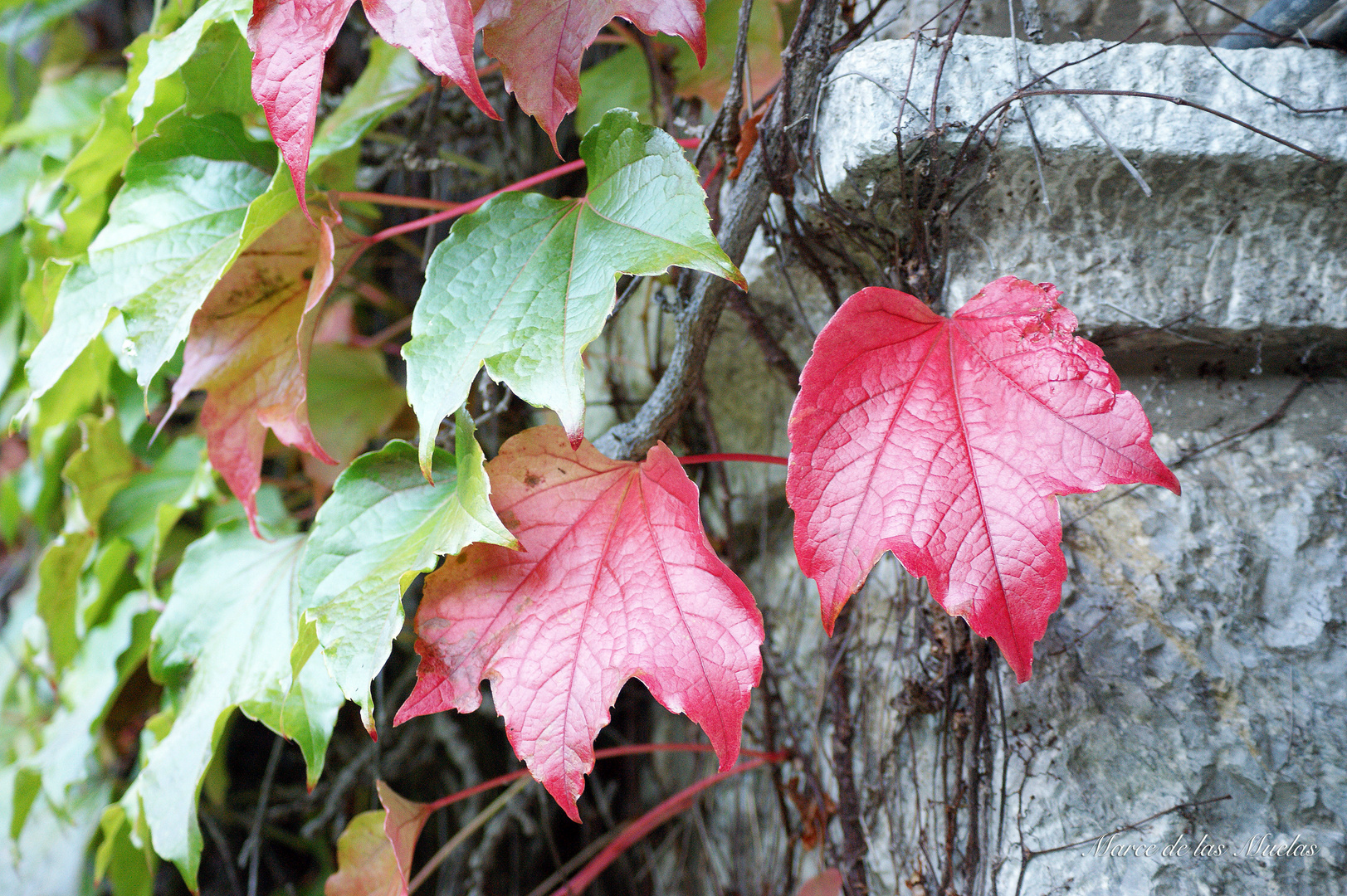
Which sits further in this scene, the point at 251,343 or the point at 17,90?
the point at 17,90

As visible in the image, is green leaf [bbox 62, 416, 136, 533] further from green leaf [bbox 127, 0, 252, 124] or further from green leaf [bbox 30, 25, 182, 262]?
green leaf [bbox 127, 0, 252, 124]

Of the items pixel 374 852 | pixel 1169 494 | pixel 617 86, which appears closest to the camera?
pixel 1169 494

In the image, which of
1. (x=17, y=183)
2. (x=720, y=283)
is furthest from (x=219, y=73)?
(x=17, y=183)

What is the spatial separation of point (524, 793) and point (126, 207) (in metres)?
0.82

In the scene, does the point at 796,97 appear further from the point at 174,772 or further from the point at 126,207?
the point at 174,772

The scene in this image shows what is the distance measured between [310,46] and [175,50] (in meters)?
0.26

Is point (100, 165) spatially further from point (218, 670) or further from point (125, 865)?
point (125, 865)

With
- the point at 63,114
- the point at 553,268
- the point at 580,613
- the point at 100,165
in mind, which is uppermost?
the point at 63,114

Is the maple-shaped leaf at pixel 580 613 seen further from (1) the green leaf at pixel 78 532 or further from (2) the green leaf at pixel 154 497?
(1) the green leaf at pixel 78 532

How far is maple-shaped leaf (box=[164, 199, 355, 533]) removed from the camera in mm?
675

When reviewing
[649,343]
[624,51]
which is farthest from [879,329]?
[624,51]

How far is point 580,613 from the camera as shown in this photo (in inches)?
21.2

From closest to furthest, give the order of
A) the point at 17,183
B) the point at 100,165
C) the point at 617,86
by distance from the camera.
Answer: the point at 100,165, the point at 617,86, the point at 17,183

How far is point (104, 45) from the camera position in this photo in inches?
57.6
